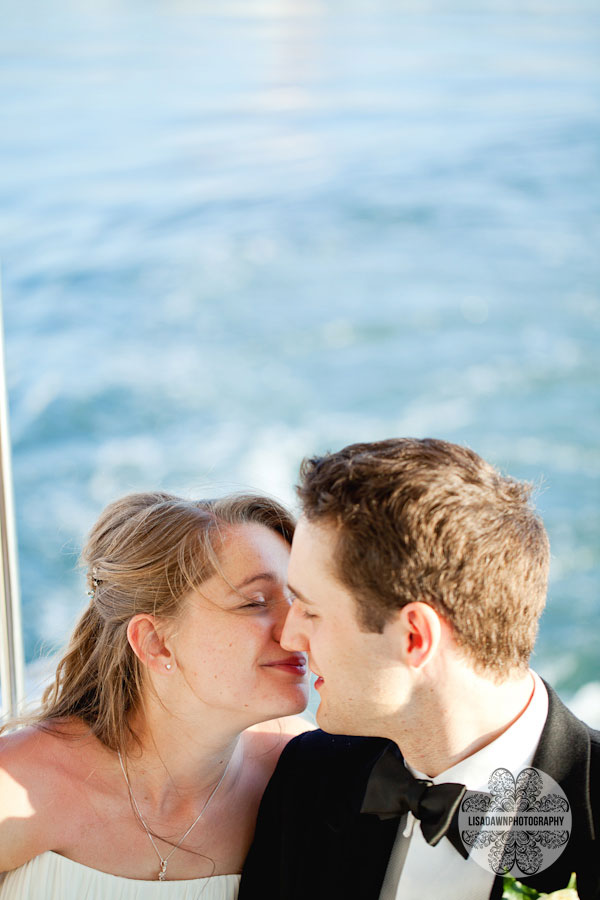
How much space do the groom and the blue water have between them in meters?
7.25

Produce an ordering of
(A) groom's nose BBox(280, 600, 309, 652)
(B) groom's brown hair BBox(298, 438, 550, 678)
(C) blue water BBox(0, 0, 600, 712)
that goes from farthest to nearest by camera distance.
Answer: (C) blue water BBox(0, 0, 600, 712) < (A) groom's nose BBox(280, 600, 309, 652) < (B) groom's brown hair BBox(298, 438, 550, 678)

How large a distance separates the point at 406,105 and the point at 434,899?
10.5 m

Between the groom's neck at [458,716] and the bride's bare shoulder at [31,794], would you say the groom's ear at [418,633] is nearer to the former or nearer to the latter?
the groom's neck at [458,716]

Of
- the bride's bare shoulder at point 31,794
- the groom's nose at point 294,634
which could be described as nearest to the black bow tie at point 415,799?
the groom's nose at point 294,634

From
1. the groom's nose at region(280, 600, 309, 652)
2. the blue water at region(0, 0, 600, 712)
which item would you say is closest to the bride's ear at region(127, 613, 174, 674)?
the groom's nose at region(280, 600, 309, 652)

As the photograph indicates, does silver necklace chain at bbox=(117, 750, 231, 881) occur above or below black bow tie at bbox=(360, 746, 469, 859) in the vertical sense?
below

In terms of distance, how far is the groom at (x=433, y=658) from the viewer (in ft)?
4.17

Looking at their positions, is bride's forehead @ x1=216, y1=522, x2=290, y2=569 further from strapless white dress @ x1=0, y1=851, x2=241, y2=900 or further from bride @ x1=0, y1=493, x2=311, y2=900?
strapless white dress @ x1=0, y1=851, x2=241, y2=900

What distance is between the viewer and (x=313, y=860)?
60.6 inches

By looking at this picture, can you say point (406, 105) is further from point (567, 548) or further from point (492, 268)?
point (567, 548)

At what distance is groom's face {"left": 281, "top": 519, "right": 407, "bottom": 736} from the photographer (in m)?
1.32

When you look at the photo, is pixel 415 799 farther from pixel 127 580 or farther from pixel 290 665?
pixel 127 580

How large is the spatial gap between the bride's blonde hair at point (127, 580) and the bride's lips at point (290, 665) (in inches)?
7.4

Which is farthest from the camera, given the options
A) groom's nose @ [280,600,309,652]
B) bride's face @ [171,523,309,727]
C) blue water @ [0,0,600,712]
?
blue water @ [0,0,600,712]
